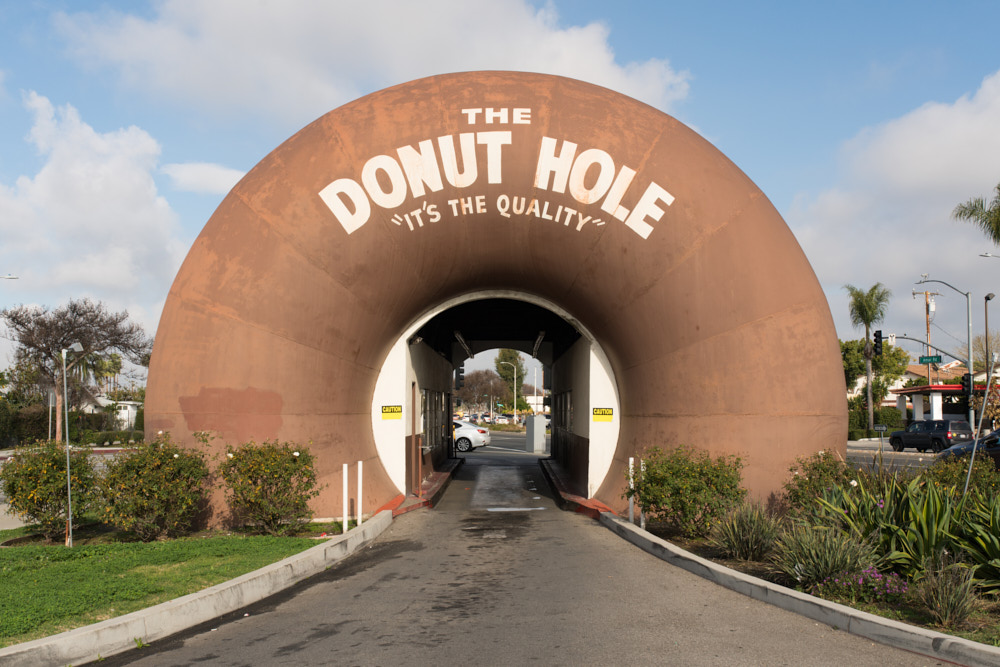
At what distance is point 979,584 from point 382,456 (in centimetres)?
1057

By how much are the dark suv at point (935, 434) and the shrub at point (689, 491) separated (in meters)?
32.1

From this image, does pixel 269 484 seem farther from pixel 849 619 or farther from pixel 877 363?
pixel 877 363

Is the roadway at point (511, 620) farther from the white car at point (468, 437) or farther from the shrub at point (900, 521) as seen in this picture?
the white car at point (468, 437)

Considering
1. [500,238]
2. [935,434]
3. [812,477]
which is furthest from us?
[935,434]

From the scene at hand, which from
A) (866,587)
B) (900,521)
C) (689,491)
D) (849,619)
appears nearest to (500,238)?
(689,491)

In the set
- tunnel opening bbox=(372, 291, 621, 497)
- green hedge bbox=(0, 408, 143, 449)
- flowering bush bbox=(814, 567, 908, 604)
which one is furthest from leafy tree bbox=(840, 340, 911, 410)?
flowering bush bbox=(814, 567, 908, 604)

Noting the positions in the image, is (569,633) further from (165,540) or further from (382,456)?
(382,456)

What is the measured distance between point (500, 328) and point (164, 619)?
19.5 m

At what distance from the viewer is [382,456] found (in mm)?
15141

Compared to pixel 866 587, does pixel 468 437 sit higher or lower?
lower

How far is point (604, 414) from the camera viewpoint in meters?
15.3

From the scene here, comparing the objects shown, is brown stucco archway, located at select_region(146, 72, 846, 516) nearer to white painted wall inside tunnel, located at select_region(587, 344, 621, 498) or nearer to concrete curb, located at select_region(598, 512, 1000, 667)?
white painted wall inside tunnel, located at select_region(587, 344, 621, 498)

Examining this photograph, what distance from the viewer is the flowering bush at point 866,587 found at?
6996 mm

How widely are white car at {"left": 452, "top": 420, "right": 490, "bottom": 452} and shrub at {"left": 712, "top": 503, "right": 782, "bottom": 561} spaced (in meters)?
30.6
